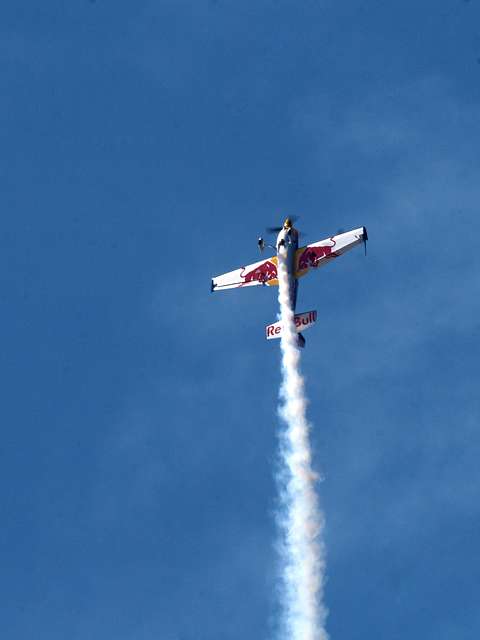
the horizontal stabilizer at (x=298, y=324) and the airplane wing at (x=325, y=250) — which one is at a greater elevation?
the airplane wing at (x=325, y=250)

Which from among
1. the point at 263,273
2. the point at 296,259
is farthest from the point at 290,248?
the point at 263,273

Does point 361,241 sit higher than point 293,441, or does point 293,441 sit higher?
point 361,241

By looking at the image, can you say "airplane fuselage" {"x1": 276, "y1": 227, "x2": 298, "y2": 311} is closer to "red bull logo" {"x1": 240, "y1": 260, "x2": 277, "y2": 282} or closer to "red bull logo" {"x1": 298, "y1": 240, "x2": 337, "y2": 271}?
"red bull logo" {"x1": 298, "y1": 240, "x2": 337, "y2": 271}

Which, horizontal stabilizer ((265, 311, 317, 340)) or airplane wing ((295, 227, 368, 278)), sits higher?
airplane wing ((295, 227, 368, 278))

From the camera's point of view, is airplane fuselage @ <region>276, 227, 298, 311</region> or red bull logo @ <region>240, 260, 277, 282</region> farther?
red bull logo @ <region>240, 260, 277, 282</region>

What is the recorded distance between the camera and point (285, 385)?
347 ft

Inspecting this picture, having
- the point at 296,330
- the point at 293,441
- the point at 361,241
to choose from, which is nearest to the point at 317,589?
the point at 293,441

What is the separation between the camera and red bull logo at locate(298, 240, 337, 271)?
109m

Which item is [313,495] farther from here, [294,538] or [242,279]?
[242,279]

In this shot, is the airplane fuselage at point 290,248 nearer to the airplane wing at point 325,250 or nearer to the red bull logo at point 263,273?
the airplane wing at point 325,250

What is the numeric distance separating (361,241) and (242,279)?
8.14m

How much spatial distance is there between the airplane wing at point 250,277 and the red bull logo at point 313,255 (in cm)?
214

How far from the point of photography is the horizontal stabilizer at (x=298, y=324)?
106938mm

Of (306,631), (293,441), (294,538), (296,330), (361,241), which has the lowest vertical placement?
(306,631)
